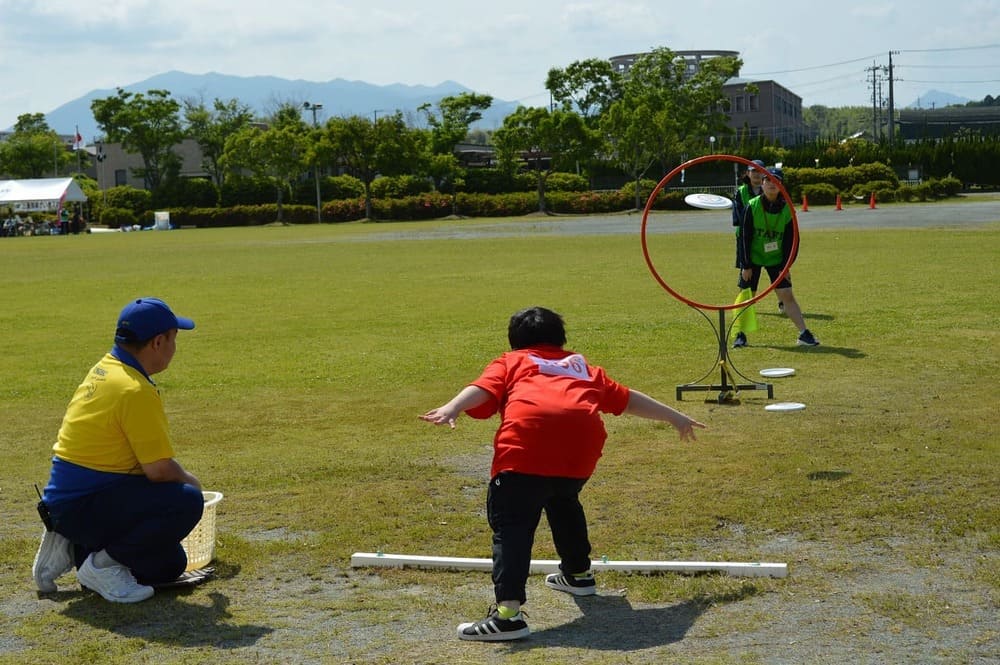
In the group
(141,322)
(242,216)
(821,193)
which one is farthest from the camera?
(242,216)

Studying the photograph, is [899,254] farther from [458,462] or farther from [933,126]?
[933,126]

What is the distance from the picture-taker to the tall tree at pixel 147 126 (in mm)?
102500

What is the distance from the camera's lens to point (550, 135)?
254 ft

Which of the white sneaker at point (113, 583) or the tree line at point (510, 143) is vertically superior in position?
the tree line at point (510, 143)

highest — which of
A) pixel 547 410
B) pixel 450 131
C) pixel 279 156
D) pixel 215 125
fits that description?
pixel 215 125

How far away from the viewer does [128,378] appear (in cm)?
559

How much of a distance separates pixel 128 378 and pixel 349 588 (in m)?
1.54

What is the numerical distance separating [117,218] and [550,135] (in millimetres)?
37365

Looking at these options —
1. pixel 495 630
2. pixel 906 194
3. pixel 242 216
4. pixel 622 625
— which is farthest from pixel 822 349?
pixel 242 216

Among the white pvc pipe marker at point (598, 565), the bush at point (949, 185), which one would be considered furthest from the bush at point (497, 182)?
the white pvc pipe marker at point (598, 565)

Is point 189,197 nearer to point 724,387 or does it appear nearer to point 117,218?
point 117,218

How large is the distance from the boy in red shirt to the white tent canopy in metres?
81.2

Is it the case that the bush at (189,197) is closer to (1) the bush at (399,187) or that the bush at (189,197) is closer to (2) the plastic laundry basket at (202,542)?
(1) the bush at (399,187)

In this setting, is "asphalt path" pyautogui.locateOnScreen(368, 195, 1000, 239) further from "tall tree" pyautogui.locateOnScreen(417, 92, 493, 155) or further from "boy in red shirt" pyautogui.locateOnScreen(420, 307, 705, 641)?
"tall tree" pyautogui.locateOnScreen(417, 92, 493, 155)
